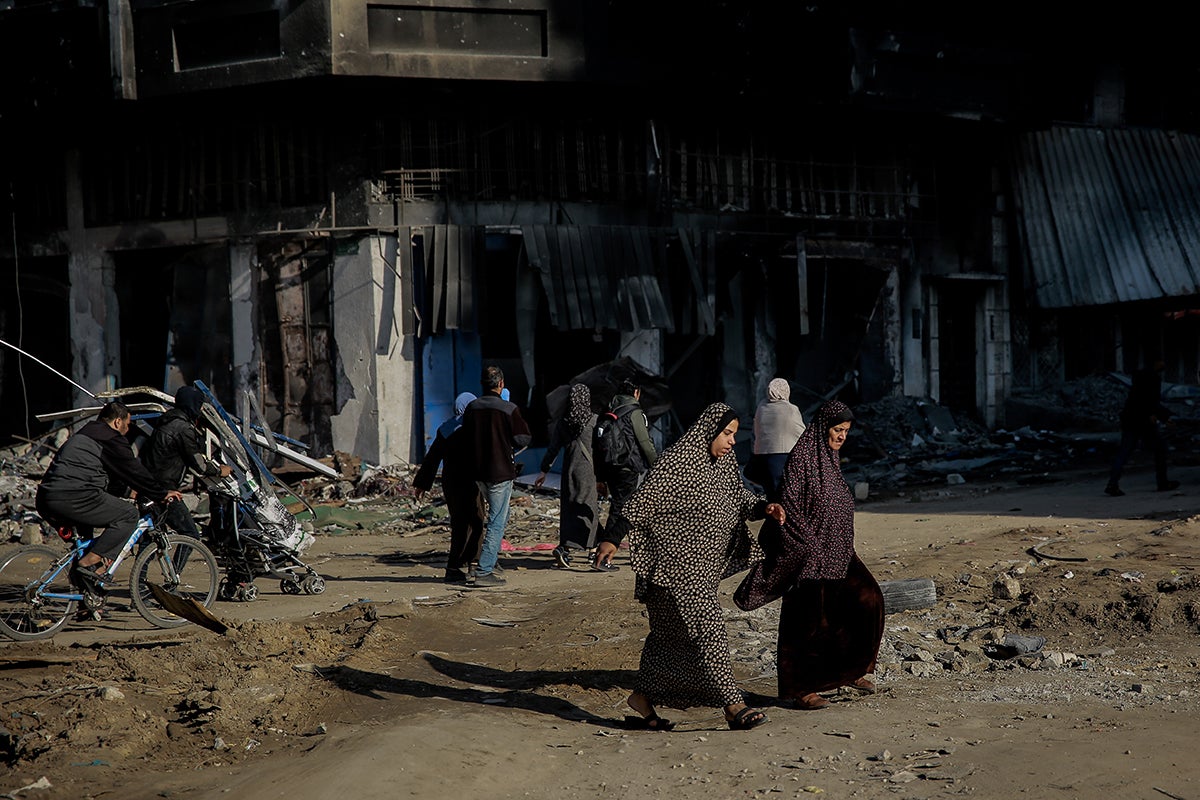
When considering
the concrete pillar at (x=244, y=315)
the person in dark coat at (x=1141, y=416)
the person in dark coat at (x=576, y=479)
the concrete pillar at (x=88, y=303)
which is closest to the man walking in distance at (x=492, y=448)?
the person in dark coat at (x=576, y=479)

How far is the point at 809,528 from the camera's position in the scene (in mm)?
6484

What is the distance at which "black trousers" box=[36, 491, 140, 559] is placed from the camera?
827 centimetres

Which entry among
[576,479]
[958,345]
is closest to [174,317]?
[576,479]

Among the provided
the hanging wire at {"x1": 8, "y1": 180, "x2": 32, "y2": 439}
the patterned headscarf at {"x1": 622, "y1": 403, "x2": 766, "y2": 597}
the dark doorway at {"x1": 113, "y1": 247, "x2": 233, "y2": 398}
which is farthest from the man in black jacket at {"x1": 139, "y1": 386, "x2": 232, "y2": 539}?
the hanging wire at {"x1": 8, "y1": 180, "x2": 32, "y2": 439}

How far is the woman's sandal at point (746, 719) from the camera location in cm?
607

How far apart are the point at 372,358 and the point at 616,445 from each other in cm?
648

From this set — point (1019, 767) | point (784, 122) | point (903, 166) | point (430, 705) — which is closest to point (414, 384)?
point (784, 122)

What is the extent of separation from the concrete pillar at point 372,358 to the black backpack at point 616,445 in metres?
6.24

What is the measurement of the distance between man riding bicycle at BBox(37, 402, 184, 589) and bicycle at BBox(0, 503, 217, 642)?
0.24 feet

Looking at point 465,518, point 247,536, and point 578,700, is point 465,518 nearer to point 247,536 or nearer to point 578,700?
point 247,536

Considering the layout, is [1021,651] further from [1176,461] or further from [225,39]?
[225,39]

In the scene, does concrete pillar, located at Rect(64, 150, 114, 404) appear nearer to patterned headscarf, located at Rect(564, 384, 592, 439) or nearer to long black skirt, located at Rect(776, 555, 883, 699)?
patterned headscarf, located at Rect(564, 384, 592, 439)

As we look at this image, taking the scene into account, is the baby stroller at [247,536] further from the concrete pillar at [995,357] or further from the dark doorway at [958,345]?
the concrete pillar at [995,357]

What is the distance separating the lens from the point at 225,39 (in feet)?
54.4
